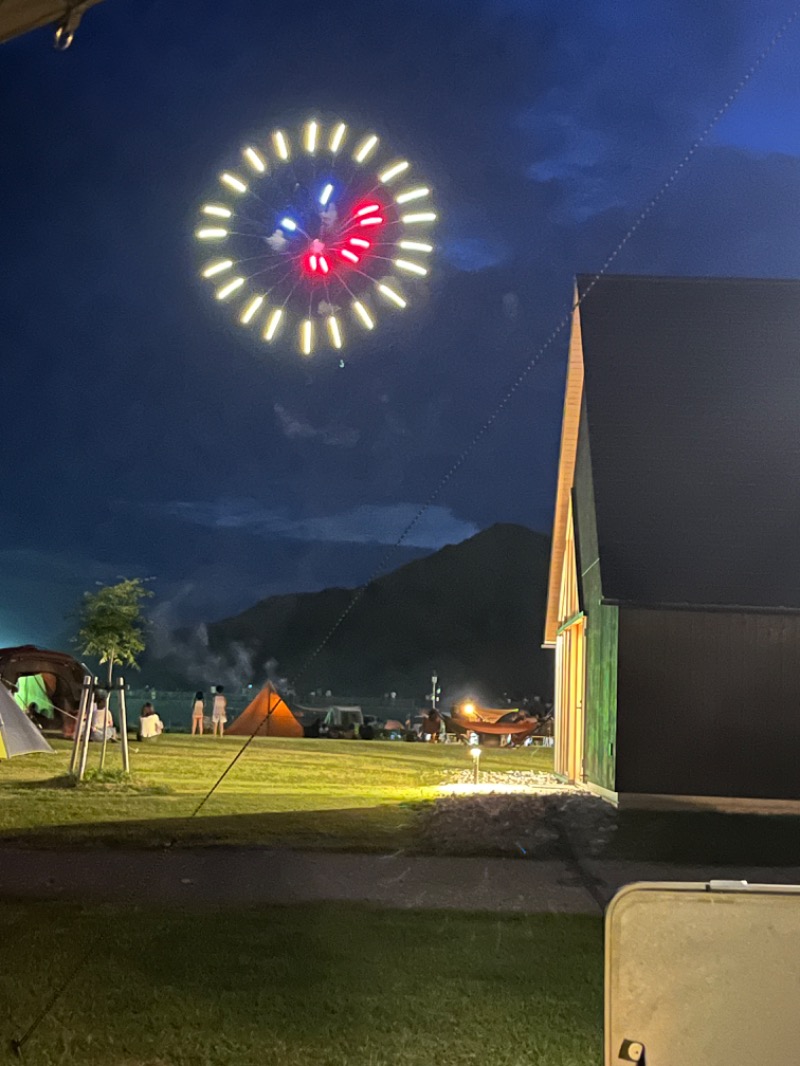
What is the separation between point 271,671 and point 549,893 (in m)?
191

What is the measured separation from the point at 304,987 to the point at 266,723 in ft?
78.8

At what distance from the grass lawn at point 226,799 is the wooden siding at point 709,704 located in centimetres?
285

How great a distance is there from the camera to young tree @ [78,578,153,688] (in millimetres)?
37656

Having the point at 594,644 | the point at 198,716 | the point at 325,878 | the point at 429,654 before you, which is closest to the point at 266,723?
the point at 198,716

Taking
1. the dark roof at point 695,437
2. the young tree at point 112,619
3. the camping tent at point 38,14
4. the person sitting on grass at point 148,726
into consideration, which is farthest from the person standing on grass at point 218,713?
the camping tent at point 38,14

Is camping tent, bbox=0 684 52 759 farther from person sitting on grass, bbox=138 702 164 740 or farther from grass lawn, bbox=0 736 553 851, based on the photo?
person sitting on grass, bbox=138 702 164 740

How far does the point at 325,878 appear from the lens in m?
8.30

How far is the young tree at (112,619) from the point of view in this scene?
37656 mm

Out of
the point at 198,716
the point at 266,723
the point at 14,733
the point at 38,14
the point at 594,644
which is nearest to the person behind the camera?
the point at 38,14

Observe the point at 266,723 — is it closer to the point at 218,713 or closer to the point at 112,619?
the point at 218,713

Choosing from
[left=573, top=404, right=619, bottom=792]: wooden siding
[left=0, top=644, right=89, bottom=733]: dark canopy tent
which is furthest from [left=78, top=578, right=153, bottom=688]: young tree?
[left=573, top=404, right=619, bottom=792]: wooden siding

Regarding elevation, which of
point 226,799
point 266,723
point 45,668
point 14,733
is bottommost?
point 226,799

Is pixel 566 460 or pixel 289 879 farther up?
pixel 566 460

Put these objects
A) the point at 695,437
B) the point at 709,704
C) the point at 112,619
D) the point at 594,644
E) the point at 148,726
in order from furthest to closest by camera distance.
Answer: the point at 112,619 → the point at 148,726 → the point at 594,644 → the point at 695,437 → the point at 709,704
